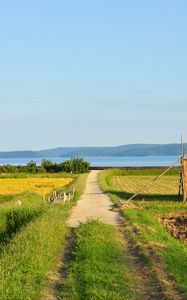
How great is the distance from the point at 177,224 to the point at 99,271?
12974 millimetres

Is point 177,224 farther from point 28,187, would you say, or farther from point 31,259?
point 28,187

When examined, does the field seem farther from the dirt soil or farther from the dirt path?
the dirt soil

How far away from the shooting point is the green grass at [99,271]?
926cm

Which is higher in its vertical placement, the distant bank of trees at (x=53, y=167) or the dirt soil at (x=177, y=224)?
the distant bank of trees at (x=53, y=167)

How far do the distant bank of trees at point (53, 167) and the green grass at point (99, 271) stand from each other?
69544 millimetres

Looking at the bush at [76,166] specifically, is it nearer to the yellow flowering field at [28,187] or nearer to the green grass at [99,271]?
the yellow flowering field at [28,187]

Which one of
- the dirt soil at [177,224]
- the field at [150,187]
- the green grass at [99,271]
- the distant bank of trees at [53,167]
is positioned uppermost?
the distant bank of trees at [53,167]

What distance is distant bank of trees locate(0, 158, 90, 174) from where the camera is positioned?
84.9m

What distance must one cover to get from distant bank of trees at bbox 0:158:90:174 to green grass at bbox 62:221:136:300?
228 ft

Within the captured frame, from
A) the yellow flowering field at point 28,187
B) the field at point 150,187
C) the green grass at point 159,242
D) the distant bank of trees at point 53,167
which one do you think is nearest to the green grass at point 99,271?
the green grass at point 159,242

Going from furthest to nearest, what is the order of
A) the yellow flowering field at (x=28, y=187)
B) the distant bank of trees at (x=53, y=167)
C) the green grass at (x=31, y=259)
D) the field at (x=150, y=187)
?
1. the distant bank of trees at (x=53, y=167)
2. the yellow flowering field at (x=28, y=187)
3. the field at (x=150, y=187)
4. the green grass at (x=31, y=259)

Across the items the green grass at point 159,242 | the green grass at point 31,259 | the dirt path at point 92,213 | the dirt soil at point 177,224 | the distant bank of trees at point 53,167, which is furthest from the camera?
the distant bank of trees at point 53,167

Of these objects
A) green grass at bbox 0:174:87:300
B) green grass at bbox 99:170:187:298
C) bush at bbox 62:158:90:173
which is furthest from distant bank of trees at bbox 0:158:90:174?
green grass at bbox 0:174:87:300

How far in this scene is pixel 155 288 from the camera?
32.4 feet
